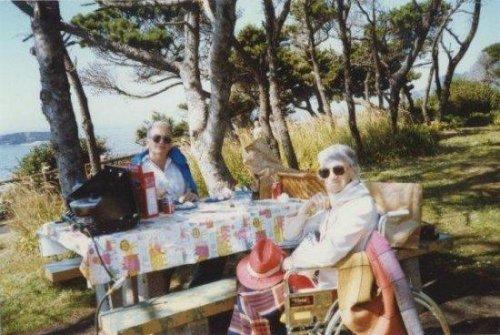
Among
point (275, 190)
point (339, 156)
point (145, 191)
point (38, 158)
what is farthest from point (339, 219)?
point (38, 158)

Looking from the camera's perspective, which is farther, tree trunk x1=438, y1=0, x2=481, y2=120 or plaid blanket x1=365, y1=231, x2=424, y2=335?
tree trunk x1=438, y1=0, x2=481, y2=120

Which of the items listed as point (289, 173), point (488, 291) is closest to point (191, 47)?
point (289, 173)

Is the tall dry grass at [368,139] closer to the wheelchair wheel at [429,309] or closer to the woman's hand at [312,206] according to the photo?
the woman's hand at [312,206]

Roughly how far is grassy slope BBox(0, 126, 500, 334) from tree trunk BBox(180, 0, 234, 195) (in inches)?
70.8

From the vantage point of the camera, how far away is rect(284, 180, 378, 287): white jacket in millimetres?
2305

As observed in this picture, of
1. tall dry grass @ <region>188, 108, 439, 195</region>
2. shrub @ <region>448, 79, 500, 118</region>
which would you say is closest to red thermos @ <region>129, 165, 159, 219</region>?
tall dry grass @ <region>188, 108, 439, 195</region>

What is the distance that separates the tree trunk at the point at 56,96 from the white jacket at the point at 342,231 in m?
3.37

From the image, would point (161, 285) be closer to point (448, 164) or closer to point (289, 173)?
point (289, 173)

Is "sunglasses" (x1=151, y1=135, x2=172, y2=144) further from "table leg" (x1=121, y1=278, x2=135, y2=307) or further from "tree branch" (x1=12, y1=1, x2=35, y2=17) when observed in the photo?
"tree branch" (x1=12, y1=1, x2=35, y2=17)

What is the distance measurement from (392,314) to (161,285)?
5.78ft

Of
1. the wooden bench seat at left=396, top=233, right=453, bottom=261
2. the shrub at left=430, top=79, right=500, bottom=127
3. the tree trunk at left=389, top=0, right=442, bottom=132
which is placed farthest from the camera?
the shrub at left=430, top=79, right=500, bottom=127

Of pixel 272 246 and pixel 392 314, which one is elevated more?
pixel 272 246

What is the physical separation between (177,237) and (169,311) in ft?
1.47

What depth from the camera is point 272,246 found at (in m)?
2.70
